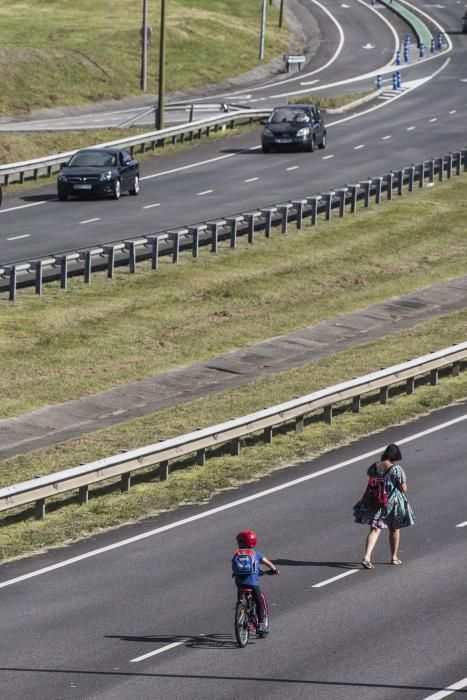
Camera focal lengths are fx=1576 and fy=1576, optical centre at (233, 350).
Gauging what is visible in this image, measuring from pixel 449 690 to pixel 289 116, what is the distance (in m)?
44.9

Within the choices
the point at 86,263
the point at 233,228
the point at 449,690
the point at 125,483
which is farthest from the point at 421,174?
the point at 449,690

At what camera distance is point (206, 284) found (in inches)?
1363

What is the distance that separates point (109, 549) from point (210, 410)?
24.1ft

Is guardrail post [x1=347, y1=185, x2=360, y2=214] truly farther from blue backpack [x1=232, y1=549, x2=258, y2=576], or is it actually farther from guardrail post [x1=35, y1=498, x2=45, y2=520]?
blue backpack [x1=232, y1=549, x2=258, y2=576]

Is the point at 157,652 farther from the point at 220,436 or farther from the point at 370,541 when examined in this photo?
the point at 220,436

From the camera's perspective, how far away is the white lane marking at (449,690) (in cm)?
1235

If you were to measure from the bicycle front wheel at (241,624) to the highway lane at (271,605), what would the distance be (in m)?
0.13

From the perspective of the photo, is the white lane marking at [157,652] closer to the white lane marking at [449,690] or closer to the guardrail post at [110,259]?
the white lane marking at [449,690]

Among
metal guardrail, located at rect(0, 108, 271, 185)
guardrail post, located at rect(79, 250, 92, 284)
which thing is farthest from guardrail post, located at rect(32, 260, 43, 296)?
metal guardrail, located at rect(0, 108, 271, 185)

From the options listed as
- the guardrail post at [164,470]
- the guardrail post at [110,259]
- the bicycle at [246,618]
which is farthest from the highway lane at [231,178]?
the bicycle at [246,618]

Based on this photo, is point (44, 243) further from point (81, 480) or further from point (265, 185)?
point (81, 480)

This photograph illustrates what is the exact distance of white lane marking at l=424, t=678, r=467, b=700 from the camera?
40.5 ft

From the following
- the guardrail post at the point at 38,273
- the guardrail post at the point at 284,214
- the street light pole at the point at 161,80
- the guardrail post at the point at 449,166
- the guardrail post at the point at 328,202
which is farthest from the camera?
the street light pole at the point at 161,80

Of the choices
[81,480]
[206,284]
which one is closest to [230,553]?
[81,480]
